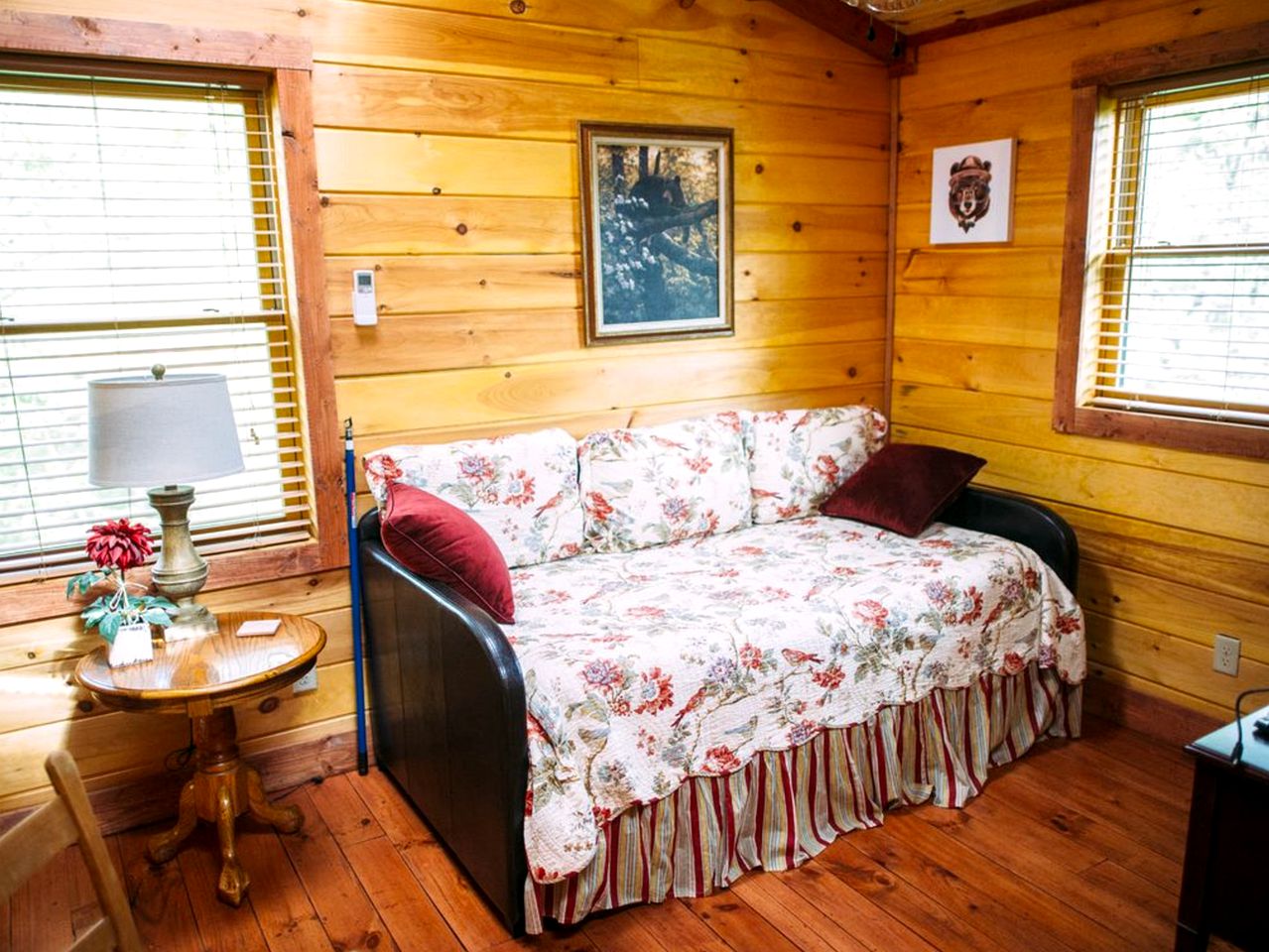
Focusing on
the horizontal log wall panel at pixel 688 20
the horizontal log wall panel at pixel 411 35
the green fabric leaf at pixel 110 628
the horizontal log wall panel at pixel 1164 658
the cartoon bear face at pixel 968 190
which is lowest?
the horizontal log wall panel at pixel 1164 658

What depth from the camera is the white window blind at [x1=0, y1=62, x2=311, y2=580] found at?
8.52 feet

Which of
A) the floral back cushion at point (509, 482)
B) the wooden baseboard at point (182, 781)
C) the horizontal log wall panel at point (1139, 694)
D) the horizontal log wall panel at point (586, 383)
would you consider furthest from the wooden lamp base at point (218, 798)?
the horizontal log wall panel at point (1139, 694)

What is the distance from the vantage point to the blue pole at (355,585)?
9.68 feet

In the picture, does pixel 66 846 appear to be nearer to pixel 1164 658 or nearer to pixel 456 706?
pixel 456 706

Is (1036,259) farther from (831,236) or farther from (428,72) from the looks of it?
(428,72)

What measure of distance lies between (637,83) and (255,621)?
205 cm

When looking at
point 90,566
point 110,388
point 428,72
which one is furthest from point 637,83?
point 90,566

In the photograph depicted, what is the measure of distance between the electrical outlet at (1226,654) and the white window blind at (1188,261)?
0.66 metres

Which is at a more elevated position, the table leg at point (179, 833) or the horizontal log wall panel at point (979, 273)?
the horizontal log wall panel at point (979, 273)

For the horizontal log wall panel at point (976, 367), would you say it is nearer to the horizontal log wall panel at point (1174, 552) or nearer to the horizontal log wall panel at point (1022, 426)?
the horizontal log wall panel at point (1022, 426)

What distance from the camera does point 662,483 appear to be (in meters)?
3.29

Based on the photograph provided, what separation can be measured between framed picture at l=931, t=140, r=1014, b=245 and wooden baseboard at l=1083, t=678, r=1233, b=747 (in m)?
1.58

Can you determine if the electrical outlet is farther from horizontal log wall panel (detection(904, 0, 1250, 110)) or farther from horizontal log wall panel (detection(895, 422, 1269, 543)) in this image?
horizontal log wall panel (detection(904, 0, 1250, 110))

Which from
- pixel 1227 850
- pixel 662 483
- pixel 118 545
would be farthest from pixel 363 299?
pixel 1227 850
